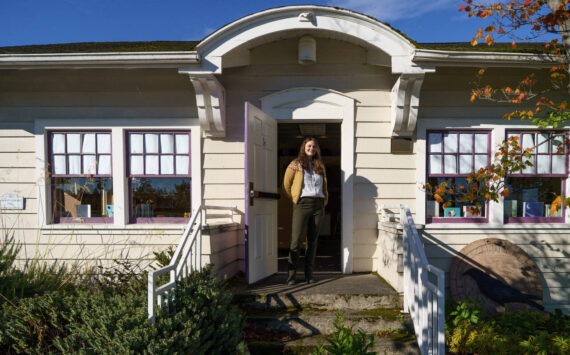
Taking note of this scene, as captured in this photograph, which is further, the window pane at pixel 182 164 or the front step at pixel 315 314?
the window pane at pixel 182 164

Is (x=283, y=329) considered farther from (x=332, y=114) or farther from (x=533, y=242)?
(x=533, y=242)

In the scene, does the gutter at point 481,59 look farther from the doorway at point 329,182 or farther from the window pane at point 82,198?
the window pane at point 82,198

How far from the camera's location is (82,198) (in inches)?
198

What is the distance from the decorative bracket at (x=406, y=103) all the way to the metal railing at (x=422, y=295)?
1.35 meters

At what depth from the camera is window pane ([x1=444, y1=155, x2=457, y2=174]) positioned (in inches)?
193

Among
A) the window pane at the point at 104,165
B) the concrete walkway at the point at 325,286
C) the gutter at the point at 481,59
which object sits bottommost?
the concrete walkway at the point at 325,286

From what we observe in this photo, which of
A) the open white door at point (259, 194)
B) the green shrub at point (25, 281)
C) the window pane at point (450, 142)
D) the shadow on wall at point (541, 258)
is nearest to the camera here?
the green shrub at point (25, 281)

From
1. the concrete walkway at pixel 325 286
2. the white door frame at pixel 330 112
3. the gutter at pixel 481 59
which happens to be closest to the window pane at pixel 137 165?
the white door frame at pixel 330 112

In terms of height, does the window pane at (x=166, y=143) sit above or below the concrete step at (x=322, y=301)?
above

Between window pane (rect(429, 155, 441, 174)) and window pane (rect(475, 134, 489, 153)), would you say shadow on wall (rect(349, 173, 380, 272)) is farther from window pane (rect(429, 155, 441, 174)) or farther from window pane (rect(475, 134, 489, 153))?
window pane (rect(475, 134, 489, 153))

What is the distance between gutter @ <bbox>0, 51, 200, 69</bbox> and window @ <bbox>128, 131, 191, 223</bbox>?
96 cm

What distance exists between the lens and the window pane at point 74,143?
494 centimetres

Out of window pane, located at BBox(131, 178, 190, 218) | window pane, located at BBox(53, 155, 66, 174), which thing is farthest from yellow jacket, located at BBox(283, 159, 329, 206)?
window pane, located at BBox(53, 155, 66, 174)

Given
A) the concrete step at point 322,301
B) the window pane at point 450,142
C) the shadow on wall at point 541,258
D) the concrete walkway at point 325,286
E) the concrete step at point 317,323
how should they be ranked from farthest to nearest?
1. the window pane at point 450,142
2. the shadow on wall at point 541,258
3. the concrete walkway at point 325,286
4. the concrete step at point 322,301
5. the concrete step at point 317,323
